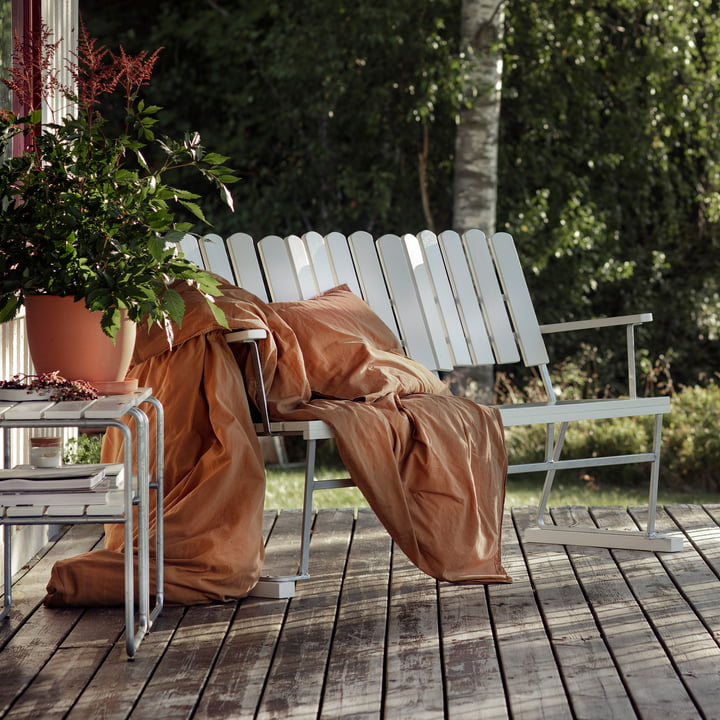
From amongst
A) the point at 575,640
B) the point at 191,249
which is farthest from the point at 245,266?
the point at 575,640

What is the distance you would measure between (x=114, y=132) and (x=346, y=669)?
318 inches

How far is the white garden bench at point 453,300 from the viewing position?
12.1 feet

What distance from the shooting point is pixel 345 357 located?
3.52 m

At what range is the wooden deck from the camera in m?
2.33

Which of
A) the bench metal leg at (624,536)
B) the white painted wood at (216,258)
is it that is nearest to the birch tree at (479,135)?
the bench metal leg at (624,536)

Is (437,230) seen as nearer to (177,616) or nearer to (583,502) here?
(583,502)

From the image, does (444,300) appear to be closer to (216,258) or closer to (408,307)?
(408,307)

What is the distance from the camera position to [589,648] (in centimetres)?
269

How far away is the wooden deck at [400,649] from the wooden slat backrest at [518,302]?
2.75 feet

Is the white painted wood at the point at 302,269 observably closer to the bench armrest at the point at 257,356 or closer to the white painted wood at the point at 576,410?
the bench armrest at the point at 257,356

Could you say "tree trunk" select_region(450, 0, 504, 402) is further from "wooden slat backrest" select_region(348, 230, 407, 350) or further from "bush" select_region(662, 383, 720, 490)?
"wooden slat backrest" select_region(348, 230, 407, 350)

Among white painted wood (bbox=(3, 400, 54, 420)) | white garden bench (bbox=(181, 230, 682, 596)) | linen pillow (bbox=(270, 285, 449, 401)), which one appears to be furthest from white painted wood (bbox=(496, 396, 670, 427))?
white painted wood (bbox=(3, 400, 54, 420))

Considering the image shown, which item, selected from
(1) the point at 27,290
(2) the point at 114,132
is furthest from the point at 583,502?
(2) the point at 114,132

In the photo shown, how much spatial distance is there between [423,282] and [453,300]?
5.5 inches
